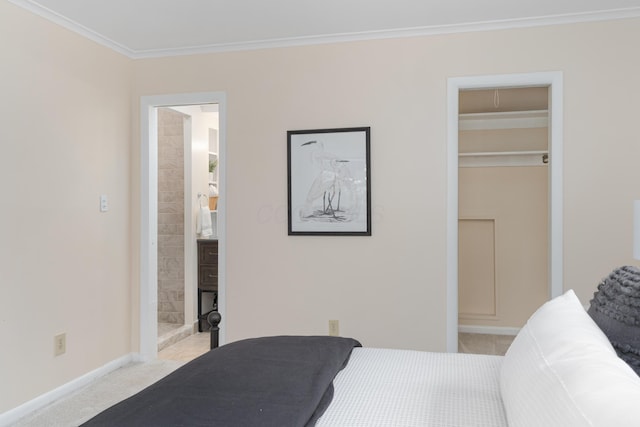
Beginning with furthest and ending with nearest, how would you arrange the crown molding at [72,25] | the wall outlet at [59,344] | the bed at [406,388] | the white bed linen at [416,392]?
the wall outlet at [59,344] → the crown molding at [72,25] → the white bed linen at [416,392] → the bed at [406,388]

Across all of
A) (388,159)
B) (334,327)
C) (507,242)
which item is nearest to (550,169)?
(388,159)

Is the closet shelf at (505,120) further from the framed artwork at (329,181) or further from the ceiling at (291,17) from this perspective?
the framed artwork at (329,181)

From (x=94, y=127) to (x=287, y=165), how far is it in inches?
56.8

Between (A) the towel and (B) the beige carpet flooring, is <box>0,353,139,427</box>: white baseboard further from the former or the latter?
(A) the towel

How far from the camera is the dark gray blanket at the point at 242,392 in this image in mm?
1124

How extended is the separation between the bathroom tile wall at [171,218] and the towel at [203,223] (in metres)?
0.18

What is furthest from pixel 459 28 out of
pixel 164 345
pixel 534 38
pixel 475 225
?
pixel 164 345

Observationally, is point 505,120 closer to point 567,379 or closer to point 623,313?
point 623,313

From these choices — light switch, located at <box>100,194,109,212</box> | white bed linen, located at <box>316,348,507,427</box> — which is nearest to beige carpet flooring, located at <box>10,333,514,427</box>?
light switch, located at <box>100,194,109,212</box>

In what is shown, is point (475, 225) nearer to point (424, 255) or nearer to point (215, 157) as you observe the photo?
point (424, 255)

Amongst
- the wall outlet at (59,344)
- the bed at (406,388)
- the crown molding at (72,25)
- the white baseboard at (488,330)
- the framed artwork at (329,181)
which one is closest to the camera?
the bed at (406,388)

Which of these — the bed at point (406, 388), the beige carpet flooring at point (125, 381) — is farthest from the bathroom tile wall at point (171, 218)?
the bed at point (406, 388)

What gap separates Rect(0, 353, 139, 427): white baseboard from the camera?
2686mm

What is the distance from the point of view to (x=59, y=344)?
304 cm
